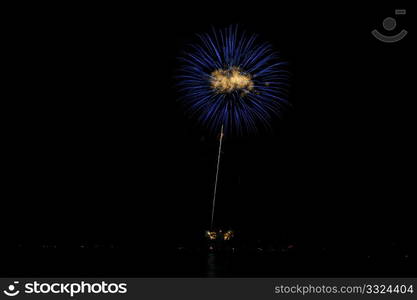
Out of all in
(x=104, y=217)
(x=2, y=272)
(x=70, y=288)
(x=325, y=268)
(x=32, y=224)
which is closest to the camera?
(x=70, y=288)

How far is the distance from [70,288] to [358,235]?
6516 cm

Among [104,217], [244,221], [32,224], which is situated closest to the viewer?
[244,221]

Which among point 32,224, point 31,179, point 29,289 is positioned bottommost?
point 29,289

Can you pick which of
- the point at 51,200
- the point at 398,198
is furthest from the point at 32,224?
the point at 398,198

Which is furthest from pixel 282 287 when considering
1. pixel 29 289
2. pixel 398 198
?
pixel 398 198

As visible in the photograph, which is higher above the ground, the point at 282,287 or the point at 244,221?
the point at 244,221

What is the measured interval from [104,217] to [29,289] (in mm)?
61860

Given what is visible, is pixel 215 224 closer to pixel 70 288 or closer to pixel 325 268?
pixel 325 268

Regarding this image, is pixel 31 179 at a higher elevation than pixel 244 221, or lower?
higher

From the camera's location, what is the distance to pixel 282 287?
54.0ft

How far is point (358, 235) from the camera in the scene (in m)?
75.4

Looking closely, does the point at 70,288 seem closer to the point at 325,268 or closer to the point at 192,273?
the point at 192,273

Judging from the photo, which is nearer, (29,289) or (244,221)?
(29,289)

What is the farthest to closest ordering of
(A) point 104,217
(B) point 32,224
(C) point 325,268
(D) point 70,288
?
(A) point 104,217 < (B) point 32,224 < (C) point 325,268 < (D) point 70,288
